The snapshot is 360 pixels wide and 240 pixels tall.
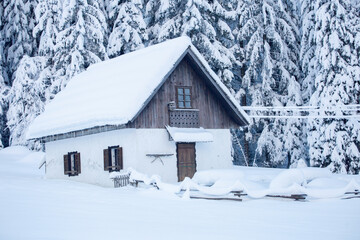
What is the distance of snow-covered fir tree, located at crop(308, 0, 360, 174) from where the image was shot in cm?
2736

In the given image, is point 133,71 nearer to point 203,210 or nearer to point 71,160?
point 71,160

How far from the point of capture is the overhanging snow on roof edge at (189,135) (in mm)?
21047

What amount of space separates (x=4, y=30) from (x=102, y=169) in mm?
25603

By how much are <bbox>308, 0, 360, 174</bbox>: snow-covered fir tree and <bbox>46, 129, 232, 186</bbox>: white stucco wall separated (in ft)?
24.2

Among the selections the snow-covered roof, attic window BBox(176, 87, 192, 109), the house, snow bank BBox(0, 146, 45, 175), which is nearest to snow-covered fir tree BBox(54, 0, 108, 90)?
the snow-covered roof

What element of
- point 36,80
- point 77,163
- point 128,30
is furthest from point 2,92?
point 77,163

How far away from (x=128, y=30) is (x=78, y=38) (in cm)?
379

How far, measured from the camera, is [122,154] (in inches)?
840

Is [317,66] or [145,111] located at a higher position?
[317,66]

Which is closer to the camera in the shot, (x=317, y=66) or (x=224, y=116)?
(x=224, y=116)

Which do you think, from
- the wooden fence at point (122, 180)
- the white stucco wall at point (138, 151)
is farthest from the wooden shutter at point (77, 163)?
the wooden fence at point (122, 180)

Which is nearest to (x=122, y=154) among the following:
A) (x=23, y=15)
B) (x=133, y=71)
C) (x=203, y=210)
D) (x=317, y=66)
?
(x=133, y=71)

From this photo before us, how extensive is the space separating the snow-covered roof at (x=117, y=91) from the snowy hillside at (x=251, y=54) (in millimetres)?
6236

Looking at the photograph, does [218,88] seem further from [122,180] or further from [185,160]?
[122,180]
